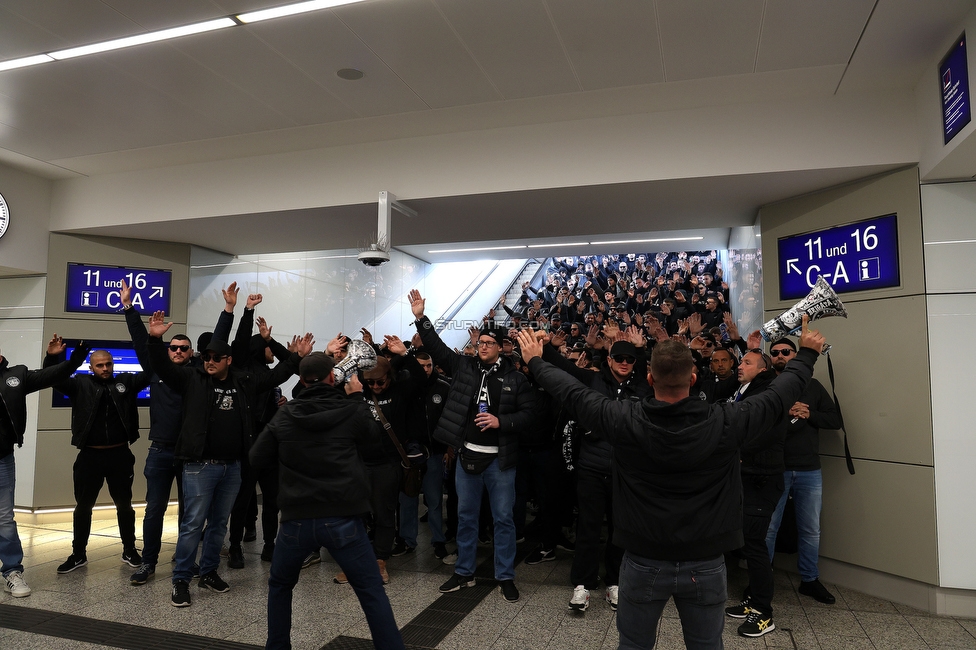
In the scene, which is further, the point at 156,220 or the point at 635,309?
the point at 635,309

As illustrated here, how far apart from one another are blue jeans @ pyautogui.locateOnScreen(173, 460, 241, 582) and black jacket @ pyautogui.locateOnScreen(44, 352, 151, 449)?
1.01 m

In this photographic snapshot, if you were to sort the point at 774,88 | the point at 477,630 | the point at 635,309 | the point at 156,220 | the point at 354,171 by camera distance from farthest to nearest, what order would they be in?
the point at 635,309 < the point at 156,220 < the point at 354,171 < the point at 774,88 < the point at 477,630

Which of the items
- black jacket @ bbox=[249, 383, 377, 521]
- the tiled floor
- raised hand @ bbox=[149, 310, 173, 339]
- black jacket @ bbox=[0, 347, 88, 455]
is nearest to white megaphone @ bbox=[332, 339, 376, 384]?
black jacket @ bbox=[249, 383, 377, 521]

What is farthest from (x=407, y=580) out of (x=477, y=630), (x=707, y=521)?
(x=707, y=521)

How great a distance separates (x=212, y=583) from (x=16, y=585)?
1.27 m

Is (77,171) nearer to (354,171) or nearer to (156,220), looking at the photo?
(156,220)

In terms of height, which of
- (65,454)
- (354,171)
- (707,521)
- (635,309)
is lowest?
(65,454)

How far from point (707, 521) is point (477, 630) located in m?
2.04

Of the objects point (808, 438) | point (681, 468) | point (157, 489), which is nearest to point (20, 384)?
point (157, 489)

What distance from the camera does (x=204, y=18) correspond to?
381 cm

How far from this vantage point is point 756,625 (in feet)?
12.2

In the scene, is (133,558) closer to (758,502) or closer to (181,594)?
(181,594)

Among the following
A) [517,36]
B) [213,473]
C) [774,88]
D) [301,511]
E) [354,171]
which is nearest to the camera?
[301,511]

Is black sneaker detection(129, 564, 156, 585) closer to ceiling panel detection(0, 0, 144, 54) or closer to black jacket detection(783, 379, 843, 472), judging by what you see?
ceiling panel detection(0, 0, 144, 54)
